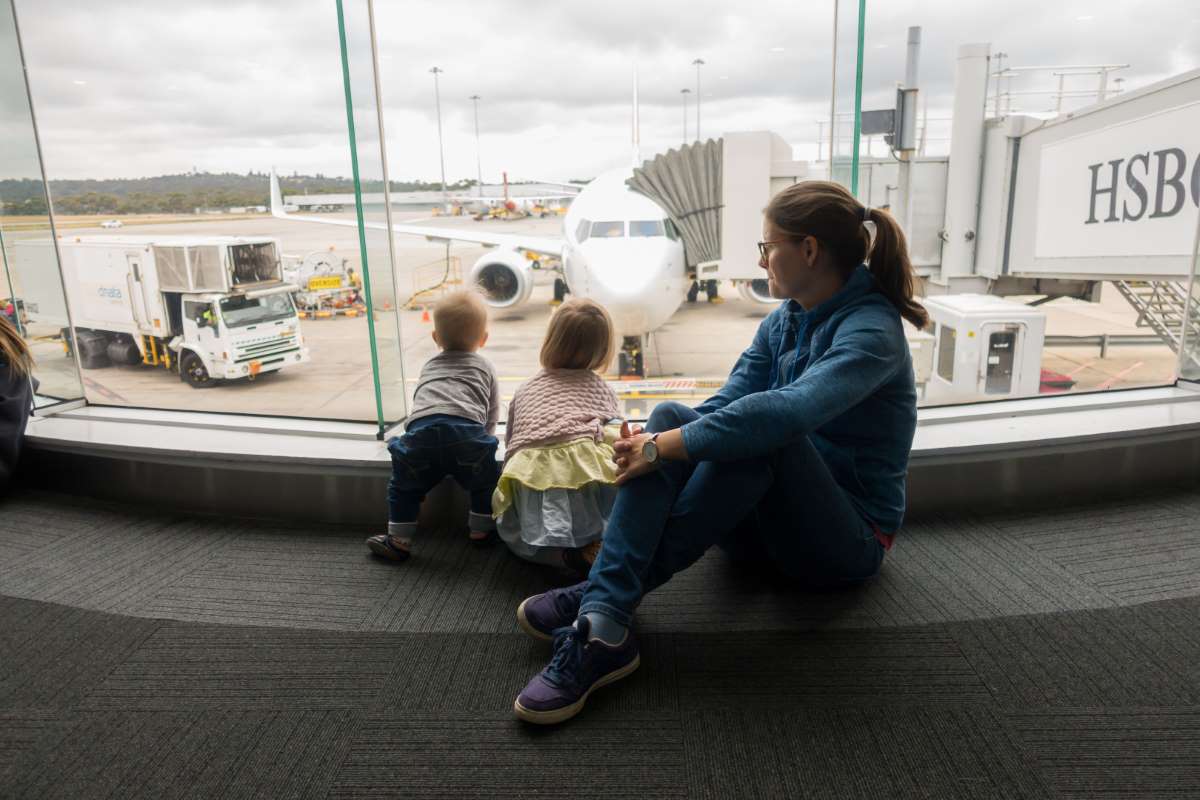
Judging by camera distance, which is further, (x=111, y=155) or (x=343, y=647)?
(x=111, y=155)

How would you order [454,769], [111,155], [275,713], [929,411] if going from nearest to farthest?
[454,769]
[275,713]
[929,411]
[111,155]

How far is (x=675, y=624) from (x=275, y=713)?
0.81 m

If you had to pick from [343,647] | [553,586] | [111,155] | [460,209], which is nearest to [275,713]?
[343,647]

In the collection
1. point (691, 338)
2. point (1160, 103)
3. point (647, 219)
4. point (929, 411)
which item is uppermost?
point (1160, 103)

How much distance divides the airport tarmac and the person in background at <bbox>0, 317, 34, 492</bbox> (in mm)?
357

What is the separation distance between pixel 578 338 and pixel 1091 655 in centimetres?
126

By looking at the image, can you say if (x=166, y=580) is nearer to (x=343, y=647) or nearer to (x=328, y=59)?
(x=343, y=647)

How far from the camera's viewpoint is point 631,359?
20.4 ft

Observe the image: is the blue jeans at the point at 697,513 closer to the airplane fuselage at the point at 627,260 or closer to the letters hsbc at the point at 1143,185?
the letters hsbc at the point at 1143,185

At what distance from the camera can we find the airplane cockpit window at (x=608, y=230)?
20.9 ft

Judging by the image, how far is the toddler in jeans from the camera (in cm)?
177

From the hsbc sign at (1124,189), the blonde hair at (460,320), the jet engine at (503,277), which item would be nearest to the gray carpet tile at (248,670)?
the blonde hair at (460,320)

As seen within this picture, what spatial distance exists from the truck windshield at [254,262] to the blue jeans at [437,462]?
11.8ft

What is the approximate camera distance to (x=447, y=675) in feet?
4.43
